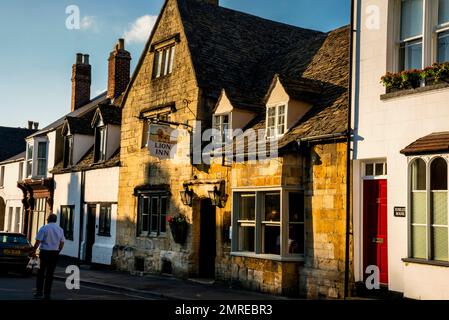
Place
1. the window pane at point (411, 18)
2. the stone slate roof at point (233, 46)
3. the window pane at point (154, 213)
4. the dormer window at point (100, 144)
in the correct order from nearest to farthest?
1. the window pane at point (411, 18)
2. the stone slate roof at point (233, 46)
3. the window pane at point (154, 213)
4. the dormer window at point (100, 144)

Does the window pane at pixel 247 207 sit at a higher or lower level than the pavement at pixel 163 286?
higher

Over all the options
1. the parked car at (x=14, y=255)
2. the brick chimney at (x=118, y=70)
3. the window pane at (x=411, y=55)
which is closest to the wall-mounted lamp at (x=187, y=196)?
the parked car at (x=14, y=255)

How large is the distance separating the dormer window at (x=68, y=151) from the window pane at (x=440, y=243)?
2086cm

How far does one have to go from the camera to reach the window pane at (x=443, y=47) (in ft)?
41.9

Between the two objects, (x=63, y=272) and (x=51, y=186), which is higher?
(x=51, y=186)

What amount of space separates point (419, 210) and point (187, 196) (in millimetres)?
9013

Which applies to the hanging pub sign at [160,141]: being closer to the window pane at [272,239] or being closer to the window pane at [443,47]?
the window pane at [272,239]

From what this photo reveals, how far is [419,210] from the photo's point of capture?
12.6 meters

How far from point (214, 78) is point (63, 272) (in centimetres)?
895

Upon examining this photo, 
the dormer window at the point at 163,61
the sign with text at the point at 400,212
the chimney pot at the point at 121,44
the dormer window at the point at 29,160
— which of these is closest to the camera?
the sign with text at the point at 400,212

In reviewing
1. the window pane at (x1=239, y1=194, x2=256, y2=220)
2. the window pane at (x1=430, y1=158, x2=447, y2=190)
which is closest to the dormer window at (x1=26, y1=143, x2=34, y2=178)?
the window pane at (x1=239, y1=194, x2=256, y2=220)

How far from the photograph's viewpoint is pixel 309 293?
15141 millimetres
